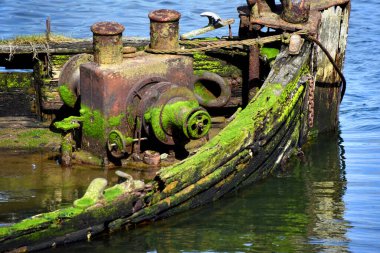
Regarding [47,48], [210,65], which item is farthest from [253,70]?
[47,48]

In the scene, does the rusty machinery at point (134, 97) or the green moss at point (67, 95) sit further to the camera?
the green moss at point (67, 95)

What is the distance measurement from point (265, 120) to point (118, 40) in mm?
1825

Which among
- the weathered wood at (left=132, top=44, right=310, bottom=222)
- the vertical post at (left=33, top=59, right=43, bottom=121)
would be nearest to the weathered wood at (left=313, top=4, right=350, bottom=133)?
the weathered wood at (left=132, top=44, right=310, bottom=222)

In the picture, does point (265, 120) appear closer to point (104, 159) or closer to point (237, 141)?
point (237, 141)

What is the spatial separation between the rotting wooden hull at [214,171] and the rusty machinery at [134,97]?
549mm

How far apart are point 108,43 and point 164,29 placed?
2.64 feet

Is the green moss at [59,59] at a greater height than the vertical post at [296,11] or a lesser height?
lesser

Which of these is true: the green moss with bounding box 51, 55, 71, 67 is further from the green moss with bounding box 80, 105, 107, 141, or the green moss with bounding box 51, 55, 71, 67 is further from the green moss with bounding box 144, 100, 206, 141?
the green moss with bounding box 144, 100, 206, 141

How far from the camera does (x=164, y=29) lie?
10.9 meters

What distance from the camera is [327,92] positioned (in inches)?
495

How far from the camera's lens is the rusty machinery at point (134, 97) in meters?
10.2

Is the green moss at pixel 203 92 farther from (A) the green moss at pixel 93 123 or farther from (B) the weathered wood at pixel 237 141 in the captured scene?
(A) the green moss at pixel 93 123

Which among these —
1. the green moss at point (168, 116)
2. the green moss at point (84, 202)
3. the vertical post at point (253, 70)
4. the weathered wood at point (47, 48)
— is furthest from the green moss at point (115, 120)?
the vertical post at point (253, 70)

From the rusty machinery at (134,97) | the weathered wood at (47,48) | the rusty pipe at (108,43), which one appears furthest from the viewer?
the weathered wood at (47,48)
